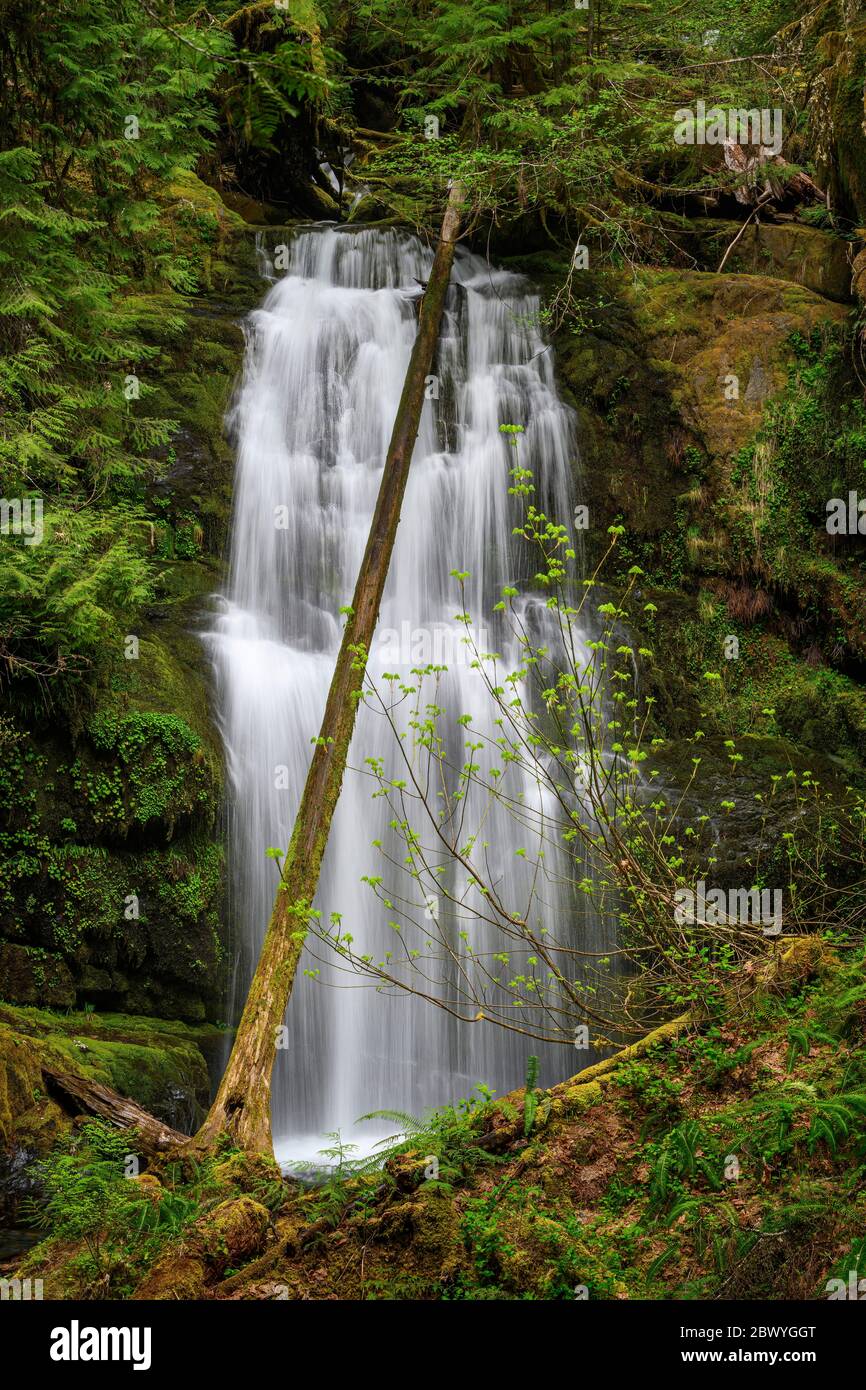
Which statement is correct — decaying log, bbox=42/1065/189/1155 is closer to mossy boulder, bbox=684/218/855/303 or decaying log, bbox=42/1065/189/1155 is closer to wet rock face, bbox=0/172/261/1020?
wet rock face, bbox=0/172/261/1020

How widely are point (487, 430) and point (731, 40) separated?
8.09 m

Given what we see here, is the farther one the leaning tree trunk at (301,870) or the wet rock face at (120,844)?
the wet rock face at (120,844)

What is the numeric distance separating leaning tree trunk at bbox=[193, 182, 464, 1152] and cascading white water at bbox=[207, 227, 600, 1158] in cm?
75

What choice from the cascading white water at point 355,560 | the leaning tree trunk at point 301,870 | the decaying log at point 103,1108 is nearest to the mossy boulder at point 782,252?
the cascading white water at point 355,560

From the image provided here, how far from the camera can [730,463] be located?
12.7 meters

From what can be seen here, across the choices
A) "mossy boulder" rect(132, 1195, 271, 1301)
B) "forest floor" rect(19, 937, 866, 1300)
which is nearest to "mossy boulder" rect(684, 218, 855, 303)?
"forest floor" rect(19, 937, 866, 1300)

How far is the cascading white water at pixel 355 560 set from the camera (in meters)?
8.85

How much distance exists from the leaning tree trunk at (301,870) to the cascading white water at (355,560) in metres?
0.75

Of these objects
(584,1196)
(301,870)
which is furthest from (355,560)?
(584,1196)

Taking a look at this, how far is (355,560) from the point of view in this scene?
1158cm

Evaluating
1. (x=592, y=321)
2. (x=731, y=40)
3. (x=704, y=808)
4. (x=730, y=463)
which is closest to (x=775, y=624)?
(x=730, y=463)

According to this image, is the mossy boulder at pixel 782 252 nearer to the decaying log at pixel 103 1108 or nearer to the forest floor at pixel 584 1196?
the forest floor at pixel 584 1196

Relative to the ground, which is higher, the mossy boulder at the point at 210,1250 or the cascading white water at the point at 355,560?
the cascading white water at the point at 355,560
